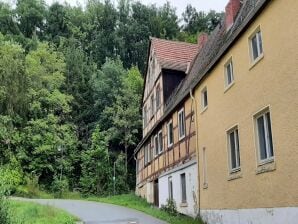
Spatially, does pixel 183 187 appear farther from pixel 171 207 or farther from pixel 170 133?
pixel 170 133

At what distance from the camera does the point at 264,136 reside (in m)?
11.5

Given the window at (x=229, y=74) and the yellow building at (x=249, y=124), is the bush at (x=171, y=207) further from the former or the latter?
the window at (x=229, y=74)

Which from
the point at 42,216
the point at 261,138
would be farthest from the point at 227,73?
the point at 42,216

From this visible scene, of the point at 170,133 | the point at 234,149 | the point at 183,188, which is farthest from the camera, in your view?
the point at 170,133

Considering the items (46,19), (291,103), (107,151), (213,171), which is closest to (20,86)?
(107,151)

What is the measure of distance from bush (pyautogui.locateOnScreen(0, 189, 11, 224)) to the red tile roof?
1756 centimetres

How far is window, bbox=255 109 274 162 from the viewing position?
438 inches

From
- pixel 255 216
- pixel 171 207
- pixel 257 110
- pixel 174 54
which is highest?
pixel 174 54

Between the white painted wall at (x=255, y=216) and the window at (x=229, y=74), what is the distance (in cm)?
425

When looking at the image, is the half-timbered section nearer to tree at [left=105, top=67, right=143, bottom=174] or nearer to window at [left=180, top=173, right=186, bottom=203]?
window at [left=180, top=173, right=186, bottom=203]

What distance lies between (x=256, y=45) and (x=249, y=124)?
7.54 ft

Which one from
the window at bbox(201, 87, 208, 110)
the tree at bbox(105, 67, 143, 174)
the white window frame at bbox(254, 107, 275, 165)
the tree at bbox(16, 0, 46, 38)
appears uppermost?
the tree at bbox(16, 0, 46, 38)

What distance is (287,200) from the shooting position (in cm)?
983

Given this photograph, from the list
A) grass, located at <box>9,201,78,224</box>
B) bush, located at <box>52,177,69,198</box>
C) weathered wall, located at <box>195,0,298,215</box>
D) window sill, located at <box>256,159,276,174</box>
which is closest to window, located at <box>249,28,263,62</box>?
weathered wall, located at <box>195,0,298,215</box>
